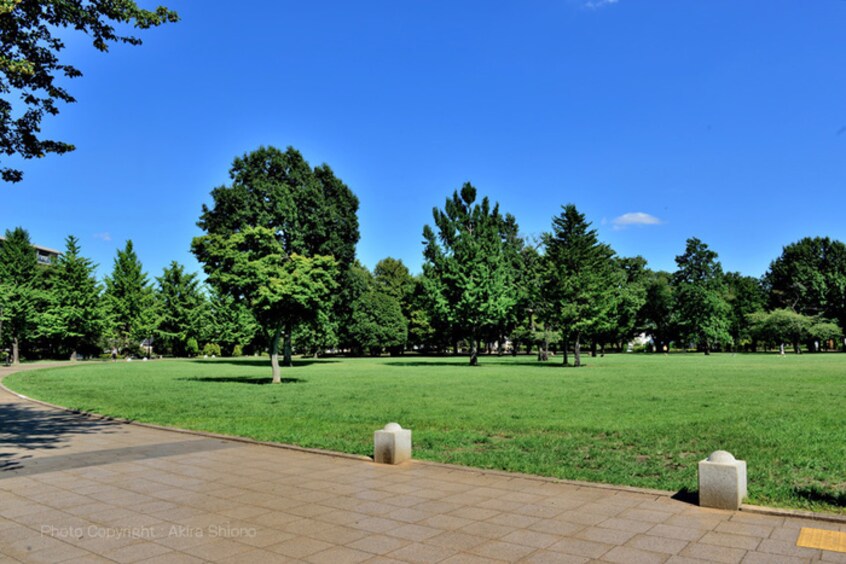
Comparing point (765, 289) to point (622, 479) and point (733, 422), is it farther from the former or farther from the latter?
point (622, 479)

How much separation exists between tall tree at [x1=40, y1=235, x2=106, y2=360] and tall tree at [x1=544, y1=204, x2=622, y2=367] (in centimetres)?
4389

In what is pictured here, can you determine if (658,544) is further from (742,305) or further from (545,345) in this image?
(742,305)

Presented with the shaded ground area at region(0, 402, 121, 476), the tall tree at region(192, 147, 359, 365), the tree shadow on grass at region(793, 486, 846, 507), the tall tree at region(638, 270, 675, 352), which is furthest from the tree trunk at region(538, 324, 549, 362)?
the tree shadow on grass at region(793, 486, 846, 507)

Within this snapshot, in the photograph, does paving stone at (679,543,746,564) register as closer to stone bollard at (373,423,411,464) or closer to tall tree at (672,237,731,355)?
stone bollard at (373,423,411,464)

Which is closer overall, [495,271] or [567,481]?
[567,481]

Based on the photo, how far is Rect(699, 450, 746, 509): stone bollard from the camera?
6043 millimetres

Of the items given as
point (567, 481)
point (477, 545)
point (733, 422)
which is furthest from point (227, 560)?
point (733, 422)

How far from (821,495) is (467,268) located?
3694 centimetres

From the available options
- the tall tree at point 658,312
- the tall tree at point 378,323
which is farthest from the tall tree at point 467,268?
the tall tree at point 658,312

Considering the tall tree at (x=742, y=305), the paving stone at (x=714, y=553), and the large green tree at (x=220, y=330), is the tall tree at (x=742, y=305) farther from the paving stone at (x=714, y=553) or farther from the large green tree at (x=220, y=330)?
the paving stone at (x=714, y=553)

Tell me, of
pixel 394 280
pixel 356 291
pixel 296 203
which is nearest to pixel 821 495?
pixel 296 203

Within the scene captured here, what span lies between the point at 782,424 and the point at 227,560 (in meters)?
11.6

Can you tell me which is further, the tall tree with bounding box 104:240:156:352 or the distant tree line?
the tall tree with bounding box 104:240:156:352

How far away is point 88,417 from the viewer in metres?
14.3
